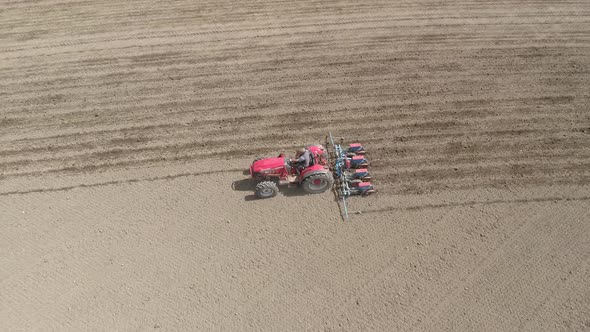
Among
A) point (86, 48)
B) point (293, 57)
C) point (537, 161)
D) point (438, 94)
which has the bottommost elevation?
point (537, 161)

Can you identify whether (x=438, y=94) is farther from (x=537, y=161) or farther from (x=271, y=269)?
(x=271, y=269)

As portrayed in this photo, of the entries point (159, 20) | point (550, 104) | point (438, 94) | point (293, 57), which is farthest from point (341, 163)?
point (159, 20)

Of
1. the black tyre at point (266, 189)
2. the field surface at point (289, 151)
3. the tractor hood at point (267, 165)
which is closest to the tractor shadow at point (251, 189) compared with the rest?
the field surface at point (289, 151)

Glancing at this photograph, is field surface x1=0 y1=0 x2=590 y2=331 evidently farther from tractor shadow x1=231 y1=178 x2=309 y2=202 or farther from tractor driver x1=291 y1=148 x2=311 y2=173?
tractor driver x1=291 y1=148 x2=311 y2=173

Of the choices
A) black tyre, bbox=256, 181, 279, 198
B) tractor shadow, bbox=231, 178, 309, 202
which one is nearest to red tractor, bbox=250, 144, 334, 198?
black tyre, bbox=256, 181, 279, 198

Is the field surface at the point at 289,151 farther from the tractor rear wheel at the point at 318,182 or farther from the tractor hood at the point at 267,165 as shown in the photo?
the tractor hood at the point at 267,165
